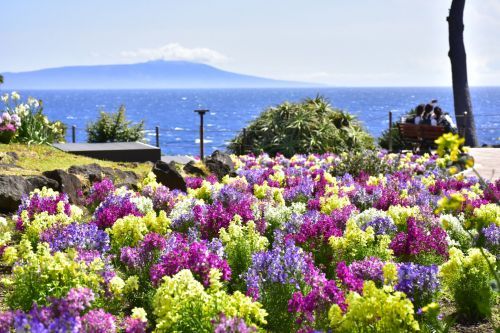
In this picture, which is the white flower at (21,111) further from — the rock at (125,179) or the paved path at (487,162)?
the paved path at (487,162)

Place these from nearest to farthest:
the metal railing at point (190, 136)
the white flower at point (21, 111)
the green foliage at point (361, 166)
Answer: the green foliage at point (361, 166) < the white flower at point (21, 111) < the metal railing at point (190, 136)

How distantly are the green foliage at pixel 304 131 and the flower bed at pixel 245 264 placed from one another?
7904mm

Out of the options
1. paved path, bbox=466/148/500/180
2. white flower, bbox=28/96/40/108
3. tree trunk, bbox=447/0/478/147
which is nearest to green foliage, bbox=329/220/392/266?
paved path, bbox=466/148/500/180

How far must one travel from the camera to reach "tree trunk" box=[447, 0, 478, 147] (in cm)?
2747

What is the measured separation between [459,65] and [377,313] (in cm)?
2508

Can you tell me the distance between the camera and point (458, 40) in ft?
90.3

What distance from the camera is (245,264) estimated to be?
20.6 ft

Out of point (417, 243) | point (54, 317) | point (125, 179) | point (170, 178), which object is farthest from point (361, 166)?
point (54, 317)

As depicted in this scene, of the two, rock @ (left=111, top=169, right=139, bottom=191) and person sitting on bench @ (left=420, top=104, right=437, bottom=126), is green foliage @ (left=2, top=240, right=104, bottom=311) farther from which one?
person sitting on bench @ (left=420, top=104, right=437, bottom=126)

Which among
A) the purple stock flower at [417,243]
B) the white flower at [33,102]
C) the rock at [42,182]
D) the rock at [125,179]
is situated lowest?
the rock at [125,179]

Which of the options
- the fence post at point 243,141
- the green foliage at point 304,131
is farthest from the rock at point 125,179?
the fence post at point 243,141

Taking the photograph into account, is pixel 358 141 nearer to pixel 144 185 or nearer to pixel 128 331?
pixel 144 185

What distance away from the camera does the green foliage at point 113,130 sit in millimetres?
23875

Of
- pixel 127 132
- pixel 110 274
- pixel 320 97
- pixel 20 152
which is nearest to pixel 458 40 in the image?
pixel 320 97
